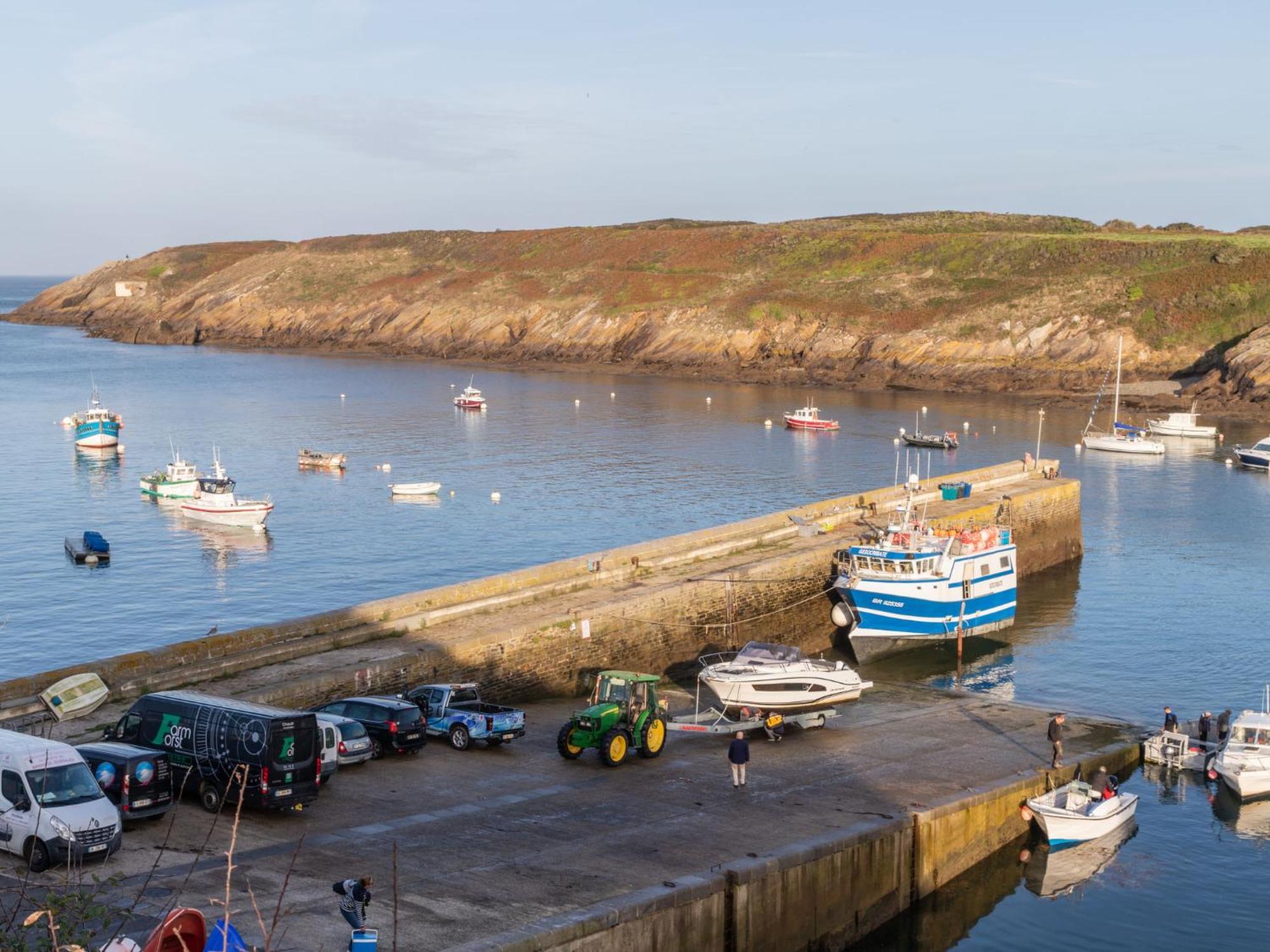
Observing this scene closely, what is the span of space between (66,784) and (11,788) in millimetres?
787

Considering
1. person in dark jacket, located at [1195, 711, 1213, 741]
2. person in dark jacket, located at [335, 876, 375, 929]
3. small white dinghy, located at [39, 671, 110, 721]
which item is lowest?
person in dark jacket, located at [1195, 711, 1213, 741]

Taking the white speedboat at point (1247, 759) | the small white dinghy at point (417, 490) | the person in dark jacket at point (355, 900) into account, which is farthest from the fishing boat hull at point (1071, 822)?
the small white dinghy at point (417, 490)

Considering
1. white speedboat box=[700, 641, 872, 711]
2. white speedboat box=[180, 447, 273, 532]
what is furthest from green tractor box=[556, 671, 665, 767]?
white speedboat box=[180, 447, 273, 532]

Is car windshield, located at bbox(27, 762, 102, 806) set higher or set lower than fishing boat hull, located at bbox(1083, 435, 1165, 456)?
higher

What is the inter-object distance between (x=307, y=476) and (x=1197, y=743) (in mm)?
62663

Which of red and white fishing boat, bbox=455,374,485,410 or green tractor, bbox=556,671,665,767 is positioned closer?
green tractor, bbox=556,671,665,767

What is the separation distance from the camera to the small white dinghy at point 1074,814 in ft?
92.1

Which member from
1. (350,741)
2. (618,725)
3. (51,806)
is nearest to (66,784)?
(51,806)

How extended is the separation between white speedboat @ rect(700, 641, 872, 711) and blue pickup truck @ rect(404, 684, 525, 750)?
21.6ft

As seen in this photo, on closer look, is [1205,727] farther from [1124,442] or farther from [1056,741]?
[1124,442]

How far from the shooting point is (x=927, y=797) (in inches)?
1064

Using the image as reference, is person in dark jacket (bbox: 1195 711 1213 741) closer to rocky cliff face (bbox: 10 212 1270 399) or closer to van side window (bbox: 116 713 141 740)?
van side window (bbox: 116 713 141 740)

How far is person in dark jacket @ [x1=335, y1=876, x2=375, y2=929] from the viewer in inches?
649

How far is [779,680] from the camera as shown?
3475 cm
